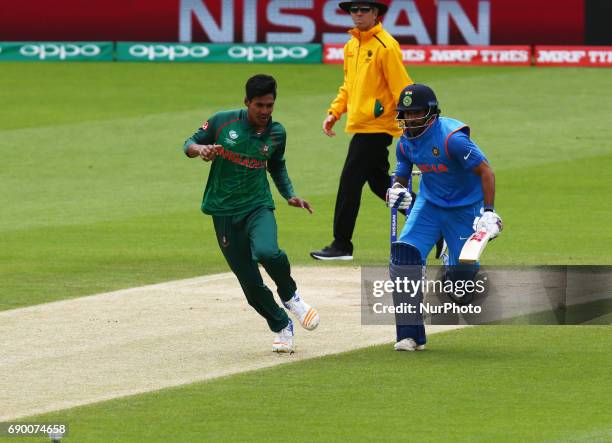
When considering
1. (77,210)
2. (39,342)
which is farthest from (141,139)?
(39,342)

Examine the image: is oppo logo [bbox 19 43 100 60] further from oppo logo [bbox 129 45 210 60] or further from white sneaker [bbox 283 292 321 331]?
white sneaker [bbox 283 292 321 331]

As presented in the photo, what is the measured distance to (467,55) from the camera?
1264 inches

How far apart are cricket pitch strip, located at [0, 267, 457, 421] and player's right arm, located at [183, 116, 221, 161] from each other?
1359 millimetres

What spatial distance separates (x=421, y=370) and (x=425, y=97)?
1.86 meters

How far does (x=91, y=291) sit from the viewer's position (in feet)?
45.1

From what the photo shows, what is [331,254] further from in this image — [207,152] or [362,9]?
[207,152]

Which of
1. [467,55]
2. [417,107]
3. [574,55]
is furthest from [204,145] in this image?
[574,55]

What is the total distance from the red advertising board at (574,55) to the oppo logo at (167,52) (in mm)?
6707

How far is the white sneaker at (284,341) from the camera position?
11.0 metres

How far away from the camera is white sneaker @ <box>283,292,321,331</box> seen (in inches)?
440

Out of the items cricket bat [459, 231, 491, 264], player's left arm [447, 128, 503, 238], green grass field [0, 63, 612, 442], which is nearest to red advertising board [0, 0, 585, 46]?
green grass field [0, 63, 612, 442]

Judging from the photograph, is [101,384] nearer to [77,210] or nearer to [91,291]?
[91,291]

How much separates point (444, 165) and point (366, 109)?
14.9ft

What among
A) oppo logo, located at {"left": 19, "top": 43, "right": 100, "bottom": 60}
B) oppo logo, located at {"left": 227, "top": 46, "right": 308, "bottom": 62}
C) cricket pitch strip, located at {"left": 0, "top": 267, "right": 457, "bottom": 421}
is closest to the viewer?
cricket pitch strip, located at {"left": 0, "top": 267, "right": 457, "bottom": 421}
